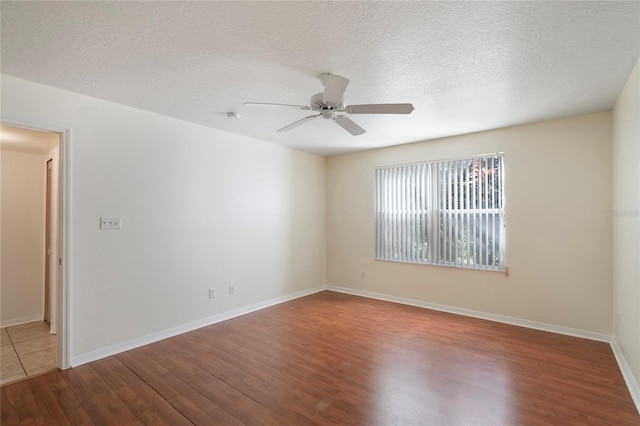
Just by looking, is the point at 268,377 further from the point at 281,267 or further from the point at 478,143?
the point at 478,143

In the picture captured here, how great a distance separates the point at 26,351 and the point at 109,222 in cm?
169

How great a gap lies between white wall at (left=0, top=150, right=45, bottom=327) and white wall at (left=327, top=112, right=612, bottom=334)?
5443mm

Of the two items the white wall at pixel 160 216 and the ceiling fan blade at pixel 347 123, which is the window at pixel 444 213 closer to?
the white wall at pixel 160 216

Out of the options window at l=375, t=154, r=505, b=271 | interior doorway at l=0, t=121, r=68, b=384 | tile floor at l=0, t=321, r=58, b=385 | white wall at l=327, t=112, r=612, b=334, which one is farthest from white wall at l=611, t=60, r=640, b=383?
interior doorway at l=0, t=121, r=68, b=384

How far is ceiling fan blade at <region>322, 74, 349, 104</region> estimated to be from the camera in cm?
212

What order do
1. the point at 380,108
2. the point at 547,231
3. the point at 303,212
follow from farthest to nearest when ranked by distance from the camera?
the point at 303,212, the point at 547,231, the point at 380,108

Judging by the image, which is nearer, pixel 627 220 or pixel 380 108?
pixel 380 108

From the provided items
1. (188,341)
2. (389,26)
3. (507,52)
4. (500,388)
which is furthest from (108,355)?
(507,52)

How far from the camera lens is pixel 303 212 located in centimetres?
543

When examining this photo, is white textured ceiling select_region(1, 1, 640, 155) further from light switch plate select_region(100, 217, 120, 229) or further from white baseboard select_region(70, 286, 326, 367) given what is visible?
white baseboard select_region(70, 286, 326, 367)

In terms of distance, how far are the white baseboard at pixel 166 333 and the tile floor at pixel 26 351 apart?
0.28 metres

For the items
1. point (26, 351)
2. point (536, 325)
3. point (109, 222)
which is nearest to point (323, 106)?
point (109, 222)

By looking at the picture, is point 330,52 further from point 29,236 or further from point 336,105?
point 29,236

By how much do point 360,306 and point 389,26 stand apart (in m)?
3.80
